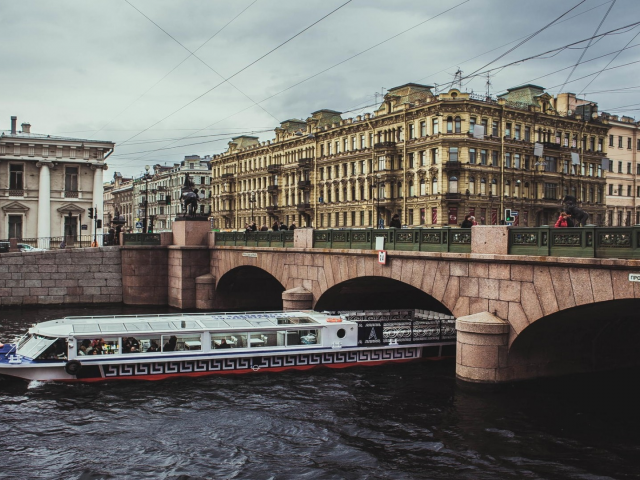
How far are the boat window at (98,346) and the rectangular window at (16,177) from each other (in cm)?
2933

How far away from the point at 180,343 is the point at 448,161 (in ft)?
127

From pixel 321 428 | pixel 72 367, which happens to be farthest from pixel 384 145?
pixel 321 428

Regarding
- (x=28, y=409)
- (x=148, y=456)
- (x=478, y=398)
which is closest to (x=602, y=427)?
(x=478, y=398)

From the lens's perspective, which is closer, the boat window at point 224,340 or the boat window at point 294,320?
A: the boat window at point 224,340

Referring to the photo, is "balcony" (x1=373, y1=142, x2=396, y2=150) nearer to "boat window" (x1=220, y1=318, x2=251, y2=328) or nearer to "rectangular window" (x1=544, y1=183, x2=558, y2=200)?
"rectangular window" (x1=544, y1=183, x2=558, y2=200)

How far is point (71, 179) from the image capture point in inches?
1793

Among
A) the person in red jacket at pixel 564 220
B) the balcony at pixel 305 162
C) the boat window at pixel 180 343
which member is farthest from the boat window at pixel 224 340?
the balcony at pixel 305 162

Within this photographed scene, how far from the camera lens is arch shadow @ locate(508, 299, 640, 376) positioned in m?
15.9

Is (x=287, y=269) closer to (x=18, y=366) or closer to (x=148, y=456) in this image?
(x=18, y=366)

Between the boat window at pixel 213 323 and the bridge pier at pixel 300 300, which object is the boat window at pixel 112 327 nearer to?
the boat window at pixel 213 323

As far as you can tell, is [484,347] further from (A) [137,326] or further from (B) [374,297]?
(B) [374,297]

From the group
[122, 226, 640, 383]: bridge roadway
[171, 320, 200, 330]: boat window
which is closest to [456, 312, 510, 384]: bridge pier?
[122, 226, 640, 383]: bridge roadway

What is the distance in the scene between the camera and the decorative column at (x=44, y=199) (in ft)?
145

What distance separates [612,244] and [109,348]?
13988 mm
